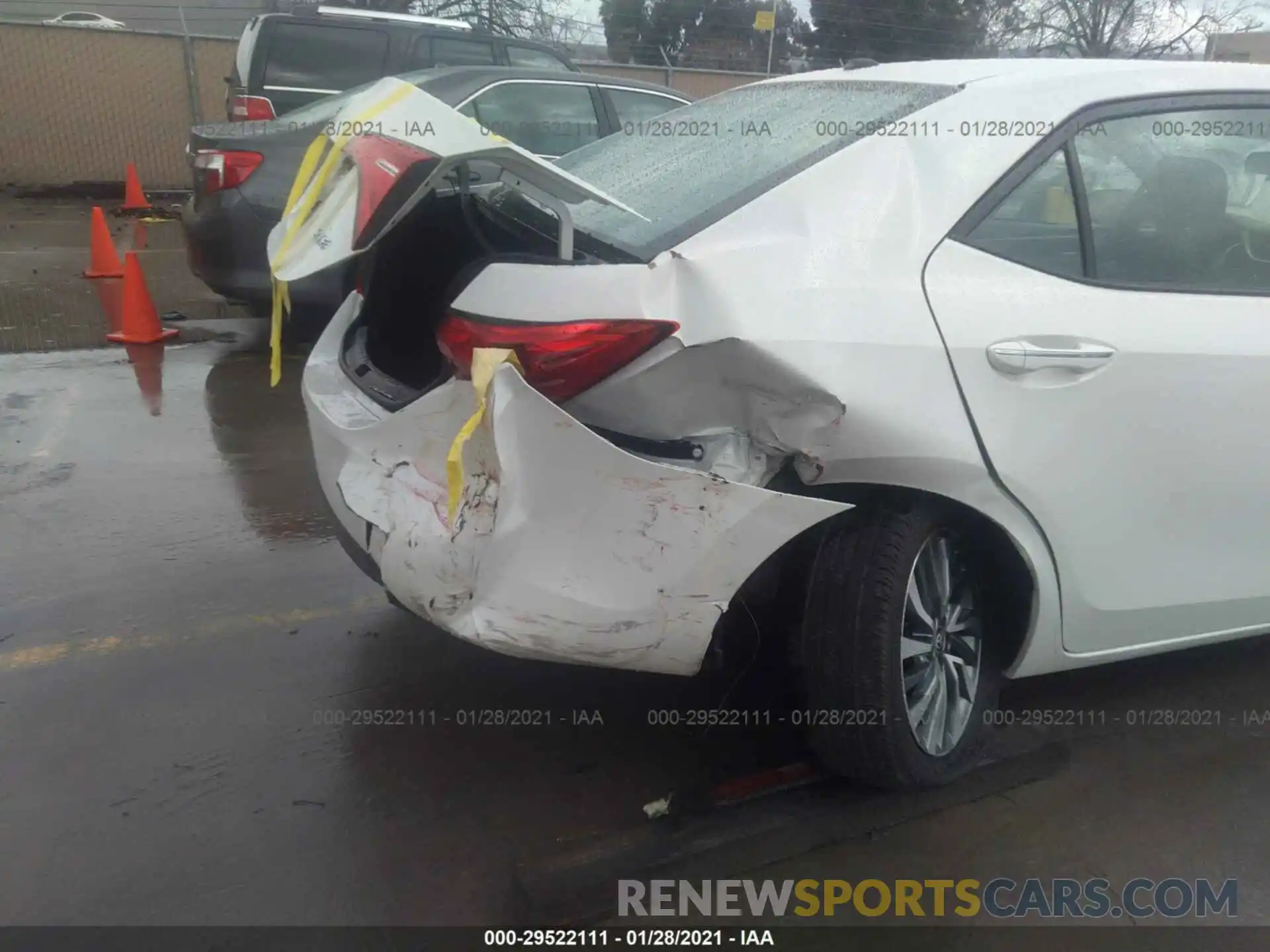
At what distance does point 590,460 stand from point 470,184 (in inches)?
46.1

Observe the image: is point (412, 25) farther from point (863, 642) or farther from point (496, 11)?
point (496, 11)

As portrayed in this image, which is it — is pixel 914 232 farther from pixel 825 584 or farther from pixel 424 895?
pixel 424 895

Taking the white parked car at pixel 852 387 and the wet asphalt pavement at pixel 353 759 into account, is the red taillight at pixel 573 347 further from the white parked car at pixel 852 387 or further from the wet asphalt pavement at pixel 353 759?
the wet asphalt pavement at pixel 353 759

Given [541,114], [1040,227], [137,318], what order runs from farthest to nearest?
[541,114] < [137,318] < [1040,227]

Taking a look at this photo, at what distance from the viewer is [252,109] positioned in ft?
27.9

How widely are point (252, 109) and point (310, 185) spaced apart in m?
6.87

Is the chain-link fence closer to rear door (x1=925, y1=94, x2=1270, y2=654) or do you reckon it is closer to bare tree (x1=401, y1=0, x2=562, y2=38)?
bare tree (x1=401, y1=0, x2=562, y2=38)

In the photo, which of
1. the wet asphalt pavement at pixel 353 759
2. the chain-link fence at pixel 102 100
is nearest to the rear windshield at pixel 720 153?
the wet asphalt pavement at pixel 353 759

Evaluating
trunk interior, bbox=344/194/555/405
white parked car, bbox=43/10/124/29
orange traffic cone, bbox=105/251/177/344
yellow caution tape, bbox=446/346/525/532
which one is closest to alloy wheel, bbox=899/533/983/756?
yellow caution tape, bbox=446/346/525/532

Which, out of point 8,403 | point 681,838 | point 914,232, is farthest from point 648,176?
point 8,403

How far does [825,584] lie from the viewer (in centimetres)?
226

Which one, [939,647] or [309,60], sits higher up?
[309,60]

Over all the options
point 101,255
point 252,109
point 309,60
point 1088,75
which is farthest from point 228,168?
point 1088,75

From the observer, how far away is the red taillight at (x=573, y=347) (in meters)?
1.98
